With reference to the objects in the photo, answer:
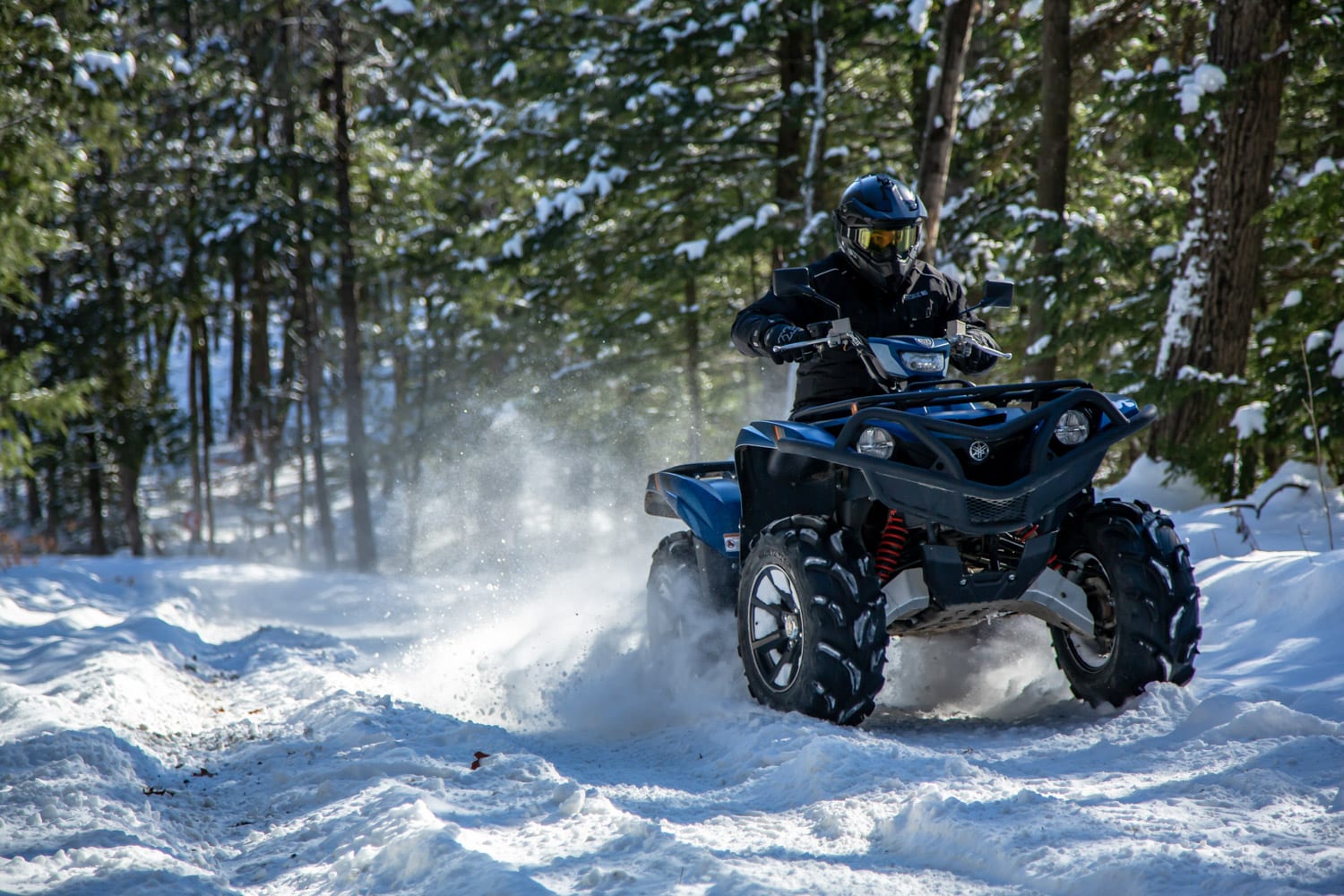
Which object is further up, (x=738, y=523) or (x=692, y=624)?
(x=738, y=523)

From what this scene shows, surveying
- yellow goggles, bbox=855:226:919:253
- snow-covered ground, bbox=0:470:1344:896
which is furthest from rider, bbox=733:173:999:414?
snow-covered ground, bbox=0:470:1344:896

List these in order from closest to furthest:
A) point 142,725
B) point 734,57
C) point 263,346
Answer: point 142,725 → point 734,57 → point 263,346

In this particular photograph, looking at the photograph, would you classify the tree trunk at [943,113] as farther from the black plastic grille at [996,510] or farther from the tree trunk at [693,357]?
the black plastic grille at [996,510]

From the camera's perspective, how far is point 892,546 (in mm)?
4785

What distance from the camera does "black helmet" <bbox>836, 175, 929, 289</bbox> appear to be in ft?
17.4

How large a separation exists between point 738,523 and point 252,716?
2.89 metres

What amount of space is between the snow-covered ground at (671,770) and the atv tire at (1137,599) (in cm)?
15

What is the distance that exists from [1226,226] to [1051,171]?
3464 mm

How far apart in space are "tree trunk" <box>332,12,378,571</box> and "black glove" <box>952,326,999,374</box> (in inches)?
752

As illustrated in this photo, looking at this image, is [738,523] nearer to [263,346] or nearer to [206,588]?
[206,588]

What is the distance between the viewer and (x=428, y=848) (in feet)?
10.1

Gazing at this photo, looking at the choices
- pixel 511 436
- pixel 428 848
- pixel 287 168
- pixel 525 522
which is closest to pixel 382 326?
pixel 287 168

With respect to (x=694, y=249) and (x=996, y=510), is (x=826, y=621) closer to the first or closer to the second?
(x=996, y=510)

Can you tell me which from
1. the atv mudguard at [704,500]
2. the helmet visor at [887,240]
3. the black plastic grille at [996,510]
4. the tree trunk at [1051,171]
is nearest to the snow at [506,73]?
the tree trunk at [1051,171]
